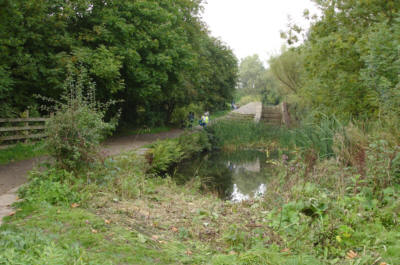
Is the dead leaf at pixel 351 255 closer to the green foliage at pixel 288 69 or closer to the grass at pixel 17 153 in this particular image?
the grass at pixel 17 153

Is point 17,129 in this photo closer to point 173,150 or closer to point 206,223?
point 173,150

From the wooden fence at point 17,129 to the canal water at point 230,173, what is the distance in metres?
4.54

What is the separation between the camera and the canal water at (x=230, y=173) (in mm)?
9352

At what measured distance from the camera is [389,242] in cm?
349

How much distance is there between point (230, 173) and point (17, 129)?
698cm

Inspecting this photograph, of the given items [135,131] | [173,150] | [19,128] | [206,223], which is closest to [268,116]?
[135,131]

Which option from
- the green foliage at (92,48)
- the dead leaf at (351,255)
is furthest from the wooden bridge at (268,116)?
the dead leaf at (351,255)

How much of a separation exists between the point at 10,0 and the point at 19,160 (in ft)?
12.9

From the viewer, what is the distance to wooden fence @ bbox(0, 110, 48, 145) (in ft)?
31.6

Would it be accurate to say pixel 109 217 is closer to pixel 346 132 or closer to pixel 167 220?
pixel 167 220

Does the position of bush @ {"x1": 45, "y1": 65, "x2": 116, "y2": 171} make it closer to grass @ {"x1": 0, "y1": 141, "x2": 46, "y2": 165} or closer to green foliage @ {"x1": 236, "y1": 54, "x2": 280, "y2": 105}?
grass @ {"x1": 0, "y1": 141, "x2": 46, "y2": 165}

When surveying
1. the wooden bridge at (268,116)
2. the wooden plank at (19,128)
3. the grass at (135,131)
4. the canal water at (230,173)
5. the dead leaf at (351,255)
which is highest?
the wooden plank at (19,128)

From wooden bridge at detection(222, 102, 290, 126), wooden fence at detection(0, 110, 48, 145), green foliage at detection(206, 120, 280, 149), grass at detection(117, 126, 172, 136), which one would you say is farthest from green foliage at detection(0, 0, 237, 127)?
wooden bridge at detection(222, 102, 290, 126)

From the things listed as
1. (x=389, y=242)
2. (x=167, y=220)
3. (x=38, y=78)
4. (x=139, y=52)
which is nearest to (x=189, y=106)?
(x=139, y=52)
